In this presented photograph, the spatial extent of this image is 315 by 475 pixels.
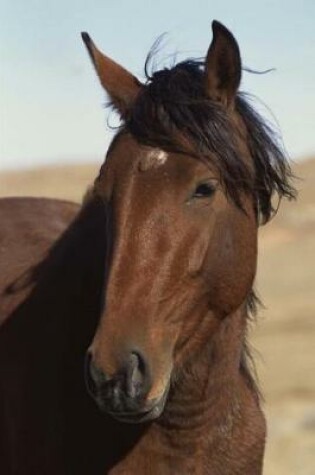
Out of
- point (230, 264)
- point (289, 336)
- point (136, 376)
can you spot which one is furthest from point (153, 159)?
point (289, 336)

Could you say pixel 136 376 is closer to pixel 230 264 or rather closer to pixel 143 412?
pixel 143 412

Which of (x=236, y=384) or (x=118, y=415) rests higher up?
(x=118, y=415)

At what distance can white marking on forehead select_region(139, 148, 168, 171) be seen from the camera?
13.1ft

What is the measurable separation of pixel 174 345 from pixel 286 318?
38.9 ft

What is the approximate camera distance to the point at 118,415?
150 inches

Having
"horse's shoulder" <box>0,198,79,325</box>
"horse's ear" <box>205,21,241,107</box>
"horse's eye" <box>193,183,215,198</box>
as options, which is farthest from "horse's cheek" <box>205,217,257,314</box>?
"horse's shoulder" <box>0,198,79,325</box>

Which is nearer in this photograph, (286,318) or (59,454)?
(59,454)

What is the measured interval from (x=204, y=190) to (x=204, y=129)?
0.74 ft

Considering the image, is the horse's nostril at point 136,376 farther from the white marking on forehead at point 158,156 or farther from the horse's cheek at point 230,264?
the white marking on forehead at point 158,156

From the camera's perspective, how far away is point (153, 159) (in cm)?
400

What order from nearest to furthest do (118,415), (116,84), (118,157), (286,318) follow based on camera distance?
1. (118,415)
2. (118,157)
3. (116,84)
4. (286,318)

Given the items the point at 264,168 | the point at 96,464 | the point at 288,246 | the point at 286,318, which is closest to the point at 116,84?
the point at 264,168

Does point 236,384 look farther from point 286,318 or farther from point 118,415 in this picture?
point 286,318

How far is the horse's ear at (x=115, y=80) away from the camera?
4336 mm
